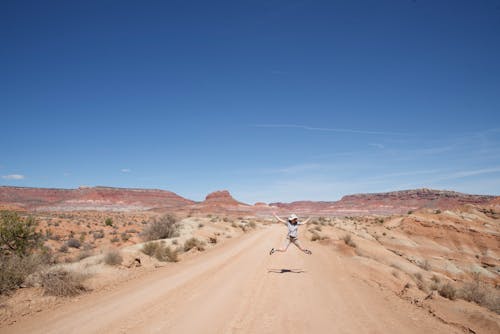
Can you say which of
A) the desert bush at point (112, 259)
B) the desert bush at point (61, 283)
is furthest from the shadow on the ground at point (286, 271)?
the desert bush at point (112, 259)

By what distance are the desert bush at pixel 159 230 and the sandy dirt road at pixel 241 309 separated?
11.6m

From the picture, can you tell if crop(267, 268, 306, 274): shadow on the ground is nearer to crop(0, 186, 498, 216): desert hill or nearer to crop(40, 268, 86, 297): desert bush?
crop(40, 268, 86, 297): desert bush

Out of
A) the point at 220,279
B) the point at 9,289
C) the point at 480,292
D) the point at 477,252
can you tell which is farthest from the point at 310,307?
the point at 477,252

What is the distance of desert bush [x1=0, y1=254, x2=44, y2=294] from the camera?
304 inches

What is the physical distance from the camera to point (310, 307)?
6.29 meters

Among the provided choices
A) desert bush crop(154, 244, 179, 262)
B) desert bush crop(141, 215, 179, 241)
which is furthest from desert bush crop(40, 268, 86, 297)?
desert bush crop(141, 215, 179, 241)

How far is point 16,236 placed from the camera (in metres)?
11.6

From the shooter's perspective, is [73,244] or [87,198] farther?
[87,198]

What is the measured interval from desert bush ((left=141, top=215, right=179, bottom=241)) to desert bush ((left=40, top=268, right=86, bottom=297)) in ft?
40.8

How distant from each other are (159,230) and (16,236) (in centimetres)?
1002

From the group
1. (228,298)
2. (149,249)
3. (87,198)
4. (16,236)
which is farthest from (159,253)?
(87,198)

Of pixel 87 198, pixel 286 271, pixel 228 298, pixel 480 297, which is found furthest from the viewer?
pixel 87 198

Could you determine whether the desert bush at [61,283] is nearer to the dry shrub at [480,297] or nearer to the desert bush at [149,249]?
the desert bush at [149,249]

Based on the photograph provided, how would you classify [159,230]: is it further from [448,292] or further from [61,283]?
[448,292]
